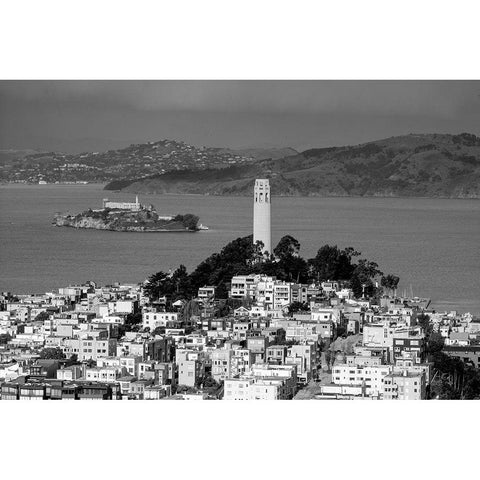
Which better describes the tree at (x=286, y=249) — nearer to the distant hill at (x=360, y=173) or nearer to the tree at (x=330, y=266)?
the tree at (x=330, y=266)

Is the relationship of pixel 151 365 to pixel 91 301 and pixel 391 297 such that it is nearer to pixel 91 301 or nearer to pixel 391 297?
pixel 91 301

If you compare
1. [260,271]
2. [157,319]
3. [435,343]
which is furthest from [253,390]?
[260,271]

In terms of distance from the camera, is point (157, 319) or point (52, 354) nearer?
point (52, 354)

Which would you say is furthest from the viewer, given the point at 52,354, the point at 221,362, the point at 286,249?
the point at 286,249

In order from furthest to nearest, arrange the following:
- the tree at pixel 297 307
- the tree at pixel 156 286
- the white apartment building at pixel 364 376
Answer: the tree at pixel 156 286 → the tree at pixel 297 307 → the white apartment building at pixel 364 376

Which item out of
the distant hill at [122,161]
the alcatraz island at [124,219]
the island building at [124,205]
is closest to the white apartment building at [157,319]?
the alcatraz island at [124,219]

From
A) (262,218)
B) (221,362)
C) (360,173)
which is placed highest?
(360,173)

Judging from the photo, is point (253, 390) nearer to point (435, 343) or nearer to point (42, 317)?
point (435, 343)

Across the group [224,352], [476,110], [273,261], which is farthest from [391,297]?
[476,110]
